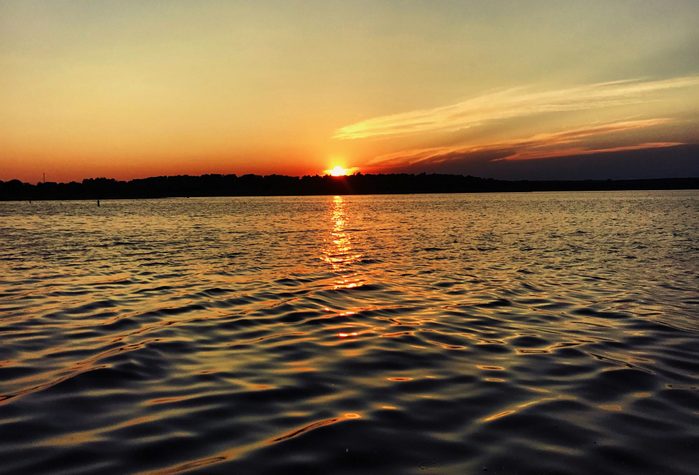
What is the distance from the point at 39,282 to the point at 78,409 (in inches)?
581

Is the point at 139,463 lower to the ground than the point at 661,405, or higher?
higher

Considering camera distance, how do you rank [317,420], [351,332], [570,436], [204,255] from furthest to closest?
[204,255]
[351,332]
[317,420]
[570,436]

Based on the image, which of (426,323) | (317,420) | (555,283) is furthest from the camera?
(555,283)

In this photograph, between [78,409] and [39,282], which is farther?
[39,282]

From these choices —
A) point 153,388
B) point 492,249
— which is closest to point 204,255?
point 492,249

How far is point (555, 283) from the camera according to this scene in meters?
18.2

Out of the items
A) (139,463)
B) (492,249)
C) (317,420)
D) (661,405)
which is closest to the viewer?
(139,463)

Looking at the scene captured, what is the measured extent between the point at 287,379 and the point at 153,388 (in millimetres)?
2116

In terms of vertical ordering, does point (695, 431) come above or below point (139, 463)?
below

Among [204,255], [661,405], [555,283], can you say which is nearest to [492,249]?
[555,283]

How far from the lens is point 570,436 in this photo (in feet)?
19.5

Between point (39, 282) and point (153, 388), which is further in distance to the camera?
point (39, 282)

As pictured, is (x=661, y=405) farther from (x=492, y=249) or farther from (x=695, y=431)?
(x=492, y=249)

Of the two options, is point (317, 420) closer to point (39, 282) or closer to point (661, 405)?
point (661, 405)
